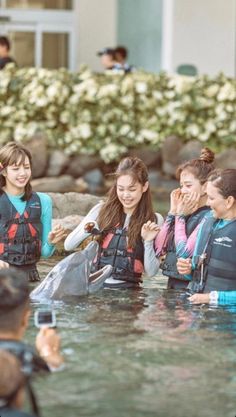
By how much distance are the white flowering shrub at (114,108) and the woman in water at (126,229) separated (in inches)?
411

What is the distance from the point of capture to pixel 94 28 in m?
23.3

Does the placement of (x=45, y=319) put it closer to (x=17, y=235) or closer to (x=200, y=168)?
(x=17, y=235)

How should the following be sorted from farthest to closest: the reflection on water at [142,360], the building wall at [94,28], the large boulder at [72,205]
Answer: the building wall at [94,28]
the large boulder at [72,205]
the reflection on water at [142,360]

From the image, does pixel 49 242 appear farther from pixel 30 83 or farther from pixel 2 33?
pixel 2 33

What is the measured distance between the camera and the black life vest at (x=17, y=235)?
28.7 feet

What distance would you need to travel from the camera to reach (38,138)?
63.8 ft

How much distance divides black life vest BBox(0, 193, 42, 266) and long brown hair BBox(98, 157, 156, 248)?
0.49 metres

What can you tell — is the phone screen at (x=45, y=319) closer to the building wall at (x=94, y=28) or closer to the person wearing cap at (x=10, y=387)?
the person wearing cap at (x=10, y=387)

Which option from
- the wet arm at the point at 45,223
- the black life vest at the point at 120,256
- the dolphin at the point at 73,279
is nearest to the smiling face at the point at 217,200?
the black life vest at the point at 120,256

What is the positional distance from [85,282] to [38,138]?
36.2ft

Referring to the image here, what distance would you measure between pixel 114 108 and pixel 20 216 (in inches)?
426

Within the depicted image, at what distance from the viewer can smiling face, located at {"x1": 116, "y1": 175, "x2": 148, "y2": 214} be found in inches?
343

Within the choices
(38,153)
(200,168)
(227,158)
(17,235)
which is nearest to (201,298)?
(200,168)

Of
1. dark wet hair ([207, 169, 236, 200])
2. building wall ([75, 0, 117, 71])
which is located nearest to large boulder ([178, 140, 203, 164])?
building wall ([75, 0, 117, 71])
